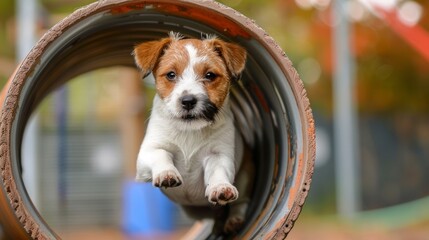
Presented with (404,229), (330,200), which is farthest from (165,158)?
(330,200)

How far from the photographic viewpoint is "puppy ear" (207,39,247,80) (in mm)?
4022

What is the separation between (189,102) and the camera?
3859 millimetres

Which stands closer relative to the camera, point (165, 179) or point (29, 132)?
point (165, 179)

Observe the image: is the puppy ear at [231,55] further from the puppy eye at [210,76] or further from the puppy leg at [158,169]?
the puppy leg at [158,169]

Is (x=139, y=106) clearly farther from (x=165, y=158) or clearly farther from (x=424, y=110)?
(x=165, y=158)

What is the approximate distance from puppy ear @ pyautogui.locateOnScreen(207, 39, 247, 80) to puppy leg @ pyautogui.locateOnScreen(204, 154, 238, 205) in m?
0.48

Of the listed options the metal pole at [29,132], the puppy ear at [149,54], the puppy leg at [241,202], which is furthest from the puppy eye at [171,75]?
the metal pole at [29,132]

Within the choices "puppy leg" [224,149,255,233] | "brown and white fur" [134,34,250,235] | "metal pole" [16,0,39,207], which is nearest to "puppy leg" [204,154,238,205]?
"brown and white fur" [134,34,250,235]

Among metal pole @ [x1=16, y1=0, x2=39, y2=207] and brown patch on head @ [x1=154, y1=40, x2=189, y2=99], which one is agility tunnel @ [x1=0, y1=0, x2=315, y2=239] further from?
metal pole @ [x1=16, y1=0, x2=39, y2=207]

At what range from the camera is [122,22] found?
427 centimetres

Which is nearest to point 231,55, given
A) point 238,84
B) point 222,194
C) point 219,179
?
point 219,179

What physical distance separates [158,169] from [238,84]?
1.41 m

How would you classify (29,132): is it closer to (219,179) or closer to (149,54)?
(149,54)

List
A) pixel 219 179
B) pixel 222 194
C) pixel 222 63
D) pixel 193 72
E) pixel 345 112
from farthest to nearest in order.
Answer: pixel 345 112
pixel 222 63
pixel 193 72
pixel 219 179
pixel 222 194
